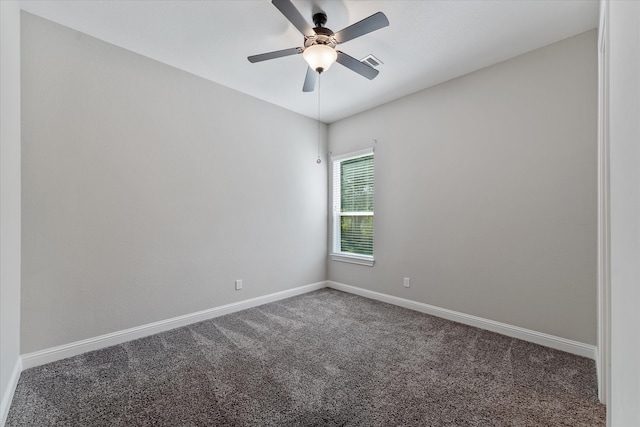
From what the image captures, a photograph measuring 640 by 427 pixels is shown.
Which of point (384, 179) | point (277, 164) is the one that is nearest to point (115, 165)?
point (277, 164)

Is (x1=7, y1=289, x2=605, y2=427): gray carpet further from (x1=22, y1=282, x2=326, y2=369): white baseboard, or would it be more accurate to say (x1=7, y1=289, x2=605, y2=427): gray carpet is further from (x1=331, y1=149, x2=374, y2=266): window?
(x1=331, y1=149, x2=374, y2=266): window

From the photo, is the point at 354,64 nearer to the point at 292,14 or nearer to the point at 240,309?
the point at 292,14

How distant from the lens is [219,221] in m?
3.37

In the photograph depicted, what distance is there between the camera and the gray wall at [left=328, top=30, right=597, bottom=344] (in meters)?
2.40

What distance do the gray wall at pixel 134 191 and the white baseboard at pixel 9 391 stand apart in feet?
0.55

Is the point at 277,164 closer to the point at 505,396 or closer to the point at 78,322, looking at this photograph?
the point at 78,322


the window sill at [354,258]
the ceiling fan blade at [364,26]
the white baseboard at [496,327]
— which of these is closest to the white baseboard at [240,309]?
the white baseboard at [496,327]

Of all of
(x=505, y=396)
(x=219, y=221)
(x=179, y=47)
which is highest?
(x=179, y=47)

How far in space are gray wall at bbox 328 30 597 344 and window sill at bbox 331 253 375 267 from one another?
6.5 inches

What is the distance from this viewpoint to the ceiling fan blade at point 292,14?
1.78 meters

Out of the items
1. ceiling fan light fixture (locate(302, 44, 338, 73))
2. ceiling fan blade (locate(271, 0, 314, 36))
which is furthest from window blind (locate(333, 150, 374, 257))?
ceiling fan blade (locate(271, 0, 314, 36))

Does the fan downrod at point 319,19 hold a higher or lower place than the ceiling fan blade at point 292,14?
higher

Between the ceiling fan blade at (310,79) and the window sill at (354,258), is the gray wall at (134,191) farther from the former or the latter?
the ceiling fan blade at (310,79)

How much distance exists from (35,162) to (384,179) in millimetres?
3593
